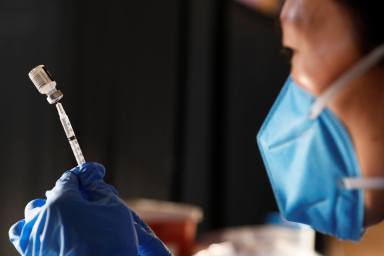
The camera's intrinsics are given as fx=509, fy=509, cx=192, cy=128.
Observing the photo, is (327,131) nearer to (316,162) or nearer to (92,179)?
(316,162)

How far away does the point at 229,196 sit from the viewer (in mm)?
3227

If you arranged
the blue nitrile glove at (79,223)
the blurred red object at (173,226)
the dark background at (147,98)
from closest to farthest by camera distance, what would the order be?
the blue nitrile glove at (79,223) → the blurred red object at (173,226) → the dark background at (147,98)

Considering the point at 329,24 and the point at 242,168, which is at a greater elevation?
the point at 329,24

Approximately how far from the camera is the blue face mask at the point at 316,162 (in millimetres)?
792

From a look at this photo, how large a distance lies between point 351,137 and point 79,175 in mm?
416

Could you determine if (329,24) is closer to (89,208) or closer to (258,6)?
(89,208)

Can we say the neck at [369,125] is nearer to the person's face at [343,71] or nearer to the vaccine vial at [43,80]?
the person's face at [343,71]

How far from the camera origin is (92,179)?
676 millimetres

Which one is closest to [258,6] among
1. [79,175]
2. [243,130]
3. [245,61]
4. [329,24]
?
[245,61]

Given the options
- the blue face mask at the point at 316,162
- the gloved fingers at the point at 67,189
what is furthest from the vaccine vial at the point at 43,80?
the blue face mask at the point at 316,162

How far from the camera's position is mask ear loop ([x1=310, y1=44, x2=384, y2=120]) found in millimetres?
773

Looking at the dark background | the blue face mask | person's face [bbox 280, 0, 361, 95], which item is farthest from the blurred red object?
person's face [bbox 280, 0, 361, 95]

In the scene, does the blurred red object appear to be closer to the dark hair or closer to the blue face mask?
the blue face mask

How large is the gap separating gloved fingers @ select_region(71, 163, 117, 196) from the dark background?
0.80m
